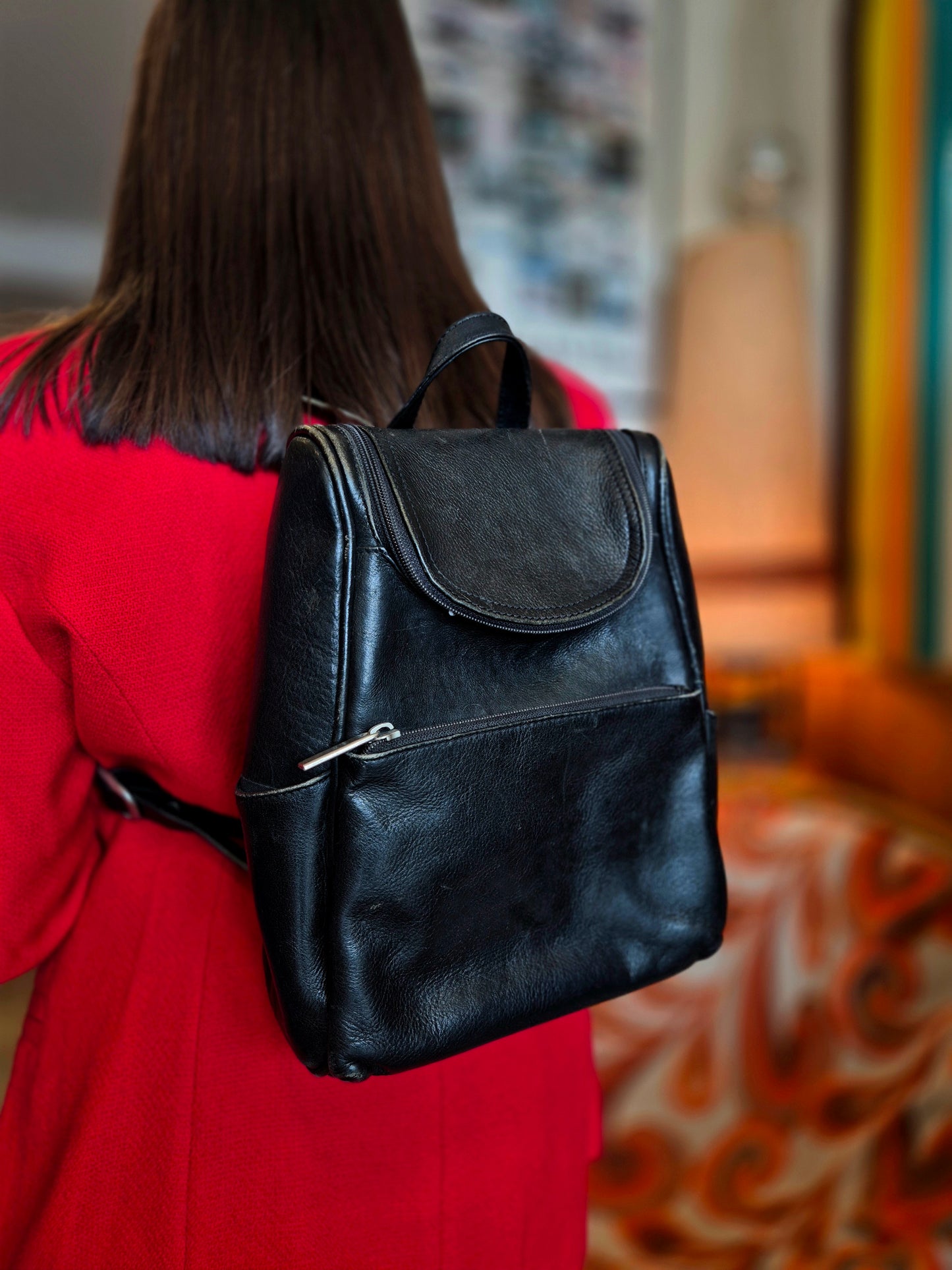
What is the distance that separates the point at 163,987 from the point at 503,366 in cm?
41

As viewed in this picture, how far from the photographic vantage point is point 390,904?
1.70ft

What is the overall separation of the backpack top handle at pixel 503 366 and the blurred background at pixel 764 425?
108 centimetres

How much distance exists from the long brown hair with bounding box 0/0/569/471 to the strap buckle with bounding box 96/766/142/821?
209 millimetres

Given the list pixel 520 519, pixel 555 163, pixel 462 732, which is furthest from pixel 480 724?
pixel 555 163

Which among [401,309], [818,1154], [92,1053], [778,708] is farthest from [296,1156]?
[778,708]

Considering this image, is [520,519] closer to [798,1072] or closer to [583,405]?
[583,405]

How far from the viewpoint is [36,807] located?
1.92 feet

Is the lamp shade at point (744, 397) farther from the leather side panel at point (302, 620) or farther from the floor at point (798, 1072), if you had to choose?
the leather side panel at point (302, 620)

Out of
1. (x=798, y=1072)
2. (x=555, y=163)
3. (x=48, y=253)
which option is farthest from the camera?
(x=555, y=163)

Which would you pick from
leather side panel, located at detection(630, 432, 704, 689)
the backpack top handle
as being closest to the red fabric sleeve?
the backpack top handle

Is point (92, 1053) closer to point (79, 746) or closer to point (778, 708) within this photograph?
point (79, 746)

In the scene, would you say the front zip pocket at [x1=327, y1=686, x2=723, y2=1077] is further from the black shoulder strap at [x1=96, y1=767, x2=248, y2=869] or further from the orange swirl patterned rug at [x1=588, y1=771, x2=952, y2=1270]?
the orange swirl patterned rug at [x1=588, y1=771, x2=952, y2=1270]

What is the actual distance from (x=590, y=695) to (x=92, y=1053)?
1.19 ft

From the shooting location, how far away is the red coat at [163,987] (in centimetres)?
54
